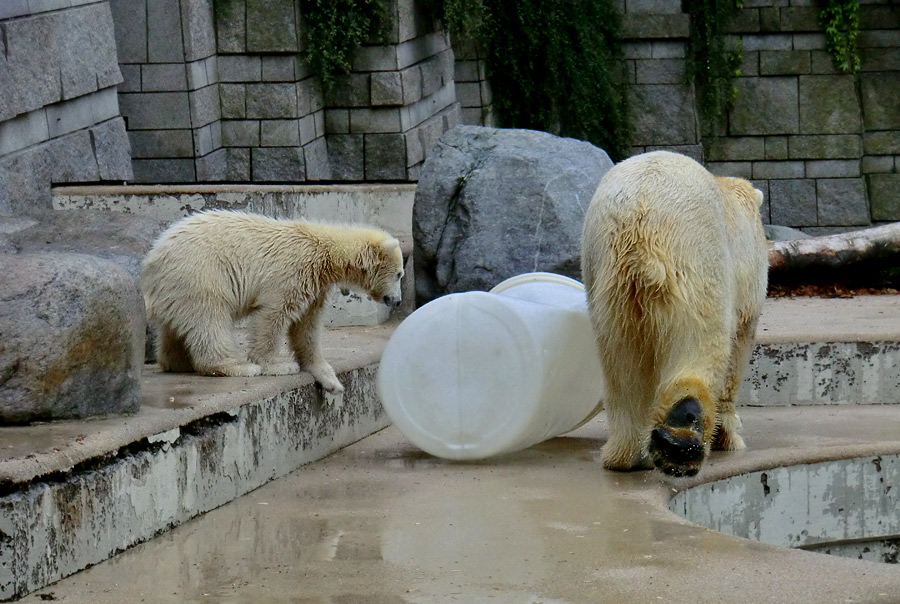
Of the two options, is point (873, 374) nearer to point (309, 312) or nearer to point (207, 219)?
point (309, 312)

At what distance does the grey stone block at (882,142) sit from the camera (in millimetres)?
14867

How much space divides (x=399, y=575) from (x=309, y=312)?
2.01 meters

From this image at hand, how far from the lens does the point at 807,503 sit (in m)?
4.80

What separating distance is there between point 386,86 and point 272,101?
3.57 ft

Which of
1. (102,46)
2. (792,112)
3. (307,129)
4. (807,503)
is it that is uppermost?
(102,46)

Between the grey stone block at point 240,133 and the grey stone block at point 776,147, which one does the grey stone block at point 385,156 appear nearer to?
the grey stone block at point 240,133

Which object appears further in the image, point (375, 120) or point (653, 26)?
point (653, 26)

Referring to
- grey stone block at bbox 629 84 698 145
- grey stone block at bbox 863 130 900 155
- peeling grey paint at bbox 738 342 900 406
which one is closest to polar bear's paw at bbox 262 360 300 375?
peeling grey paint at bbox 738 342 900 406

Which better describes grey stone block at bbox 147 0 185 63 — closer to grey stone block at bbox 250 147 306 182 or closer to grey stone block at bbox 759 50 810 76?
grey stone block at bbox 250 147 306 182

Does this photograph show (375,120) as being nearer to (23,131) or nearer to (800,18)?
(23,131)

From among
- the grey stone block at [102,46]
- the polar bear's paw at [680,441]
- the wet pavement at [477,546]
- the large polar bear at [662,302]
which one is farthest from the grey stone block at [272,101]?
the polar bear's paw at [680,441]

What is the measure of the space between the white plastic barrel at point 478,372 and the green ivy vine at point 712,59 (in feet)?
33.3

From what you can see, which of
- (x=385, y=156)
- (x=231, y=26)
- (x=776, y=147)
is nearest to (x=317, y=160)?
(x=385, y=156)

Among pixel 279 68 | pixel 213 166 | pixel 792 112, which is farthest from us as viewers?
pixel 792 112
